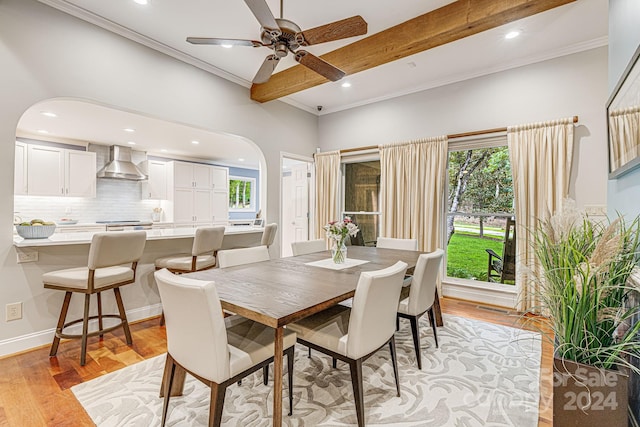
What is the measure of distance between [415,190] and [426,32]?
6.60 ft

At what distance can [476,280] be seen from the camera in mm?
3904

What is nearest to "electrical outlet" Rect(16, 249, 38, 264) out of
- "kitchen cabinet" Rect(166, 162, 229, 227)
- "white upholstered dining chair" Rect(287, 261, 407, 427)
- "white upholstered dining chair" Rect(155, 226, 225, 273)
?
"white upholstered dining chair" Rect(155, 226, 225, 273)

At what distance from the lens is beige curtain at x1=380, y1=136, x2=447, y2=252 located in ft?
12.9

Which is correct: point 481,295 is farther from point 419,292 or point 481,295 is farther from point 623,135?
point 623,135

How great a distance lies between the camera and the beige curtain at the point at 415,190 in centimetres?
394

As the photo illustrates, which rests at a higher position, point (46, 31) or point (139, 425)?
point (46, 31)

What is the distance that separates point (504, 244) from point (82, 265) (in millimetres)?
4617

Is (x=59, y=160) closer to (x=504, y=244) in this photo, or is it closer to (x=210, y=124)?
(x=210, y=124)

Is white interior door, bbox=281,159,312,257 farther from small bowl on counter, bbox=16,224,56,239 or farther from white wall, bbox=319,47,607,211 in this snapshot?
small bowl on counter, bbox=16,224,56,239

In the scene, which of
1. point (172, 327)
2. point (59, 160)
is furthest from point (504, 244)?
point (59, 160)

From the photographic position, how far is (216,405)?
4.35ft

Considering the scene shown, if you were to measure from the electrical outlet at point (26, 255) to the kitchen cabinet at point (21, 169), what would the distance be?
12.8 feet

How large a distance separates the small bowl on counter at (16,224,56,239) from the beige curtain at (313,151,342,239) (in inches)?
136

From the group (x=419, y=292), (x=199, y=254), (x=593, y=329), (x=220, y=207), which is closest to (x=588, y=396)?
(x=593, y=329)
